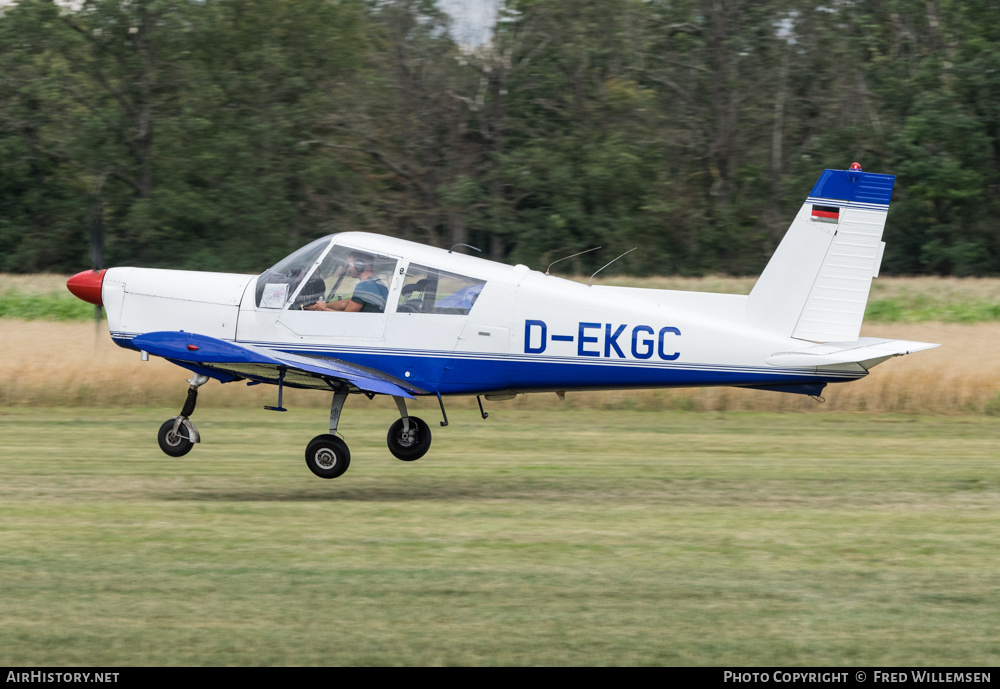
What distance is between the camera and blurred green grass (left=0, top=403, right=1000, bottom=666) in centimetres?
571

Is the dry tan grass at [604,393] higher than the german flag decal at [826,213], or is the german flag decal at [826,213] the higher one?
the german flag decal at [826,213]

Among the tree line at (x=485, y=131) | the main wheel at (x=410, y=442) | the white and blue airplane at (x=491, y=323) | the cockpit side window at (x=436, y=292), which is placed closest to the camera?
the white and blue airplane at (x=491, y=323)

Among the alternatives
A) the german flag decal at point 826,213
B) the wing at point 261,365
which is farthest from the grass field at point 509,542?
the german flag decal at point 826,213

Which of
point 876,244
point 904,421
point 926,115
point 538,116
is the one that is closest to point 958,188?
point 926,115

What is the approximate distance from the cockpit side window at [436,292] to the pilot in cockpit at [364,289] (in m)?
0.18

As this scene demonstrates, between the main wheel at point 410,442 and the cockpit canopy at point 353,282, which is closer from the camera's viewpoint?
the cockpit canopy at point 353,282

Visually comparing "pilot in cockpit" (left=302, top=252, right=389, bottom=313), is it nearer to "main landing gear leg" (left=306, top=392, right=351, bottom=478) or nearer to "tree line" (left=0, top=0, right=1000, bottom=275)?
"main landing gear leg" (left=306, top=392, right=351, bottom=478)

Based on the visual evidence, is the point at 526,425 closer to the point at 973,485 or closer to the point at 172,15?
the point at 973,485

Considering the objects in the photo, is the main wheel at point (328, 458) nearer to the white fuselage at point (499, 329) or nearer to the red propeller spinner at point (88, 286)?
the white fuselage at point (499, 329)

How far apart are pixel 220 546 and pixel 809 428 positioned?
366 inches

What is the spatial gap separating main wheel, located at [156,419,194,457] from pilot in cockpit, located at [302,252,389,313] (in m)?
1.84

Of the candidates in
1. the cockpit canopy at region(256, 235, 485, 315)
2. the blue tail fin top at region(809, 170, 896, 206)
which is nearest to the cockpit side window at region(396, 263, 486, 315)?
the cockpit canopy at region(256, 235, 485, 315)

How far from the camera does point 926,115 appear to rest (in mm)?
37969

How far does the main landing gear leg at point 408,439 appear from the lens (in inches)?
428
